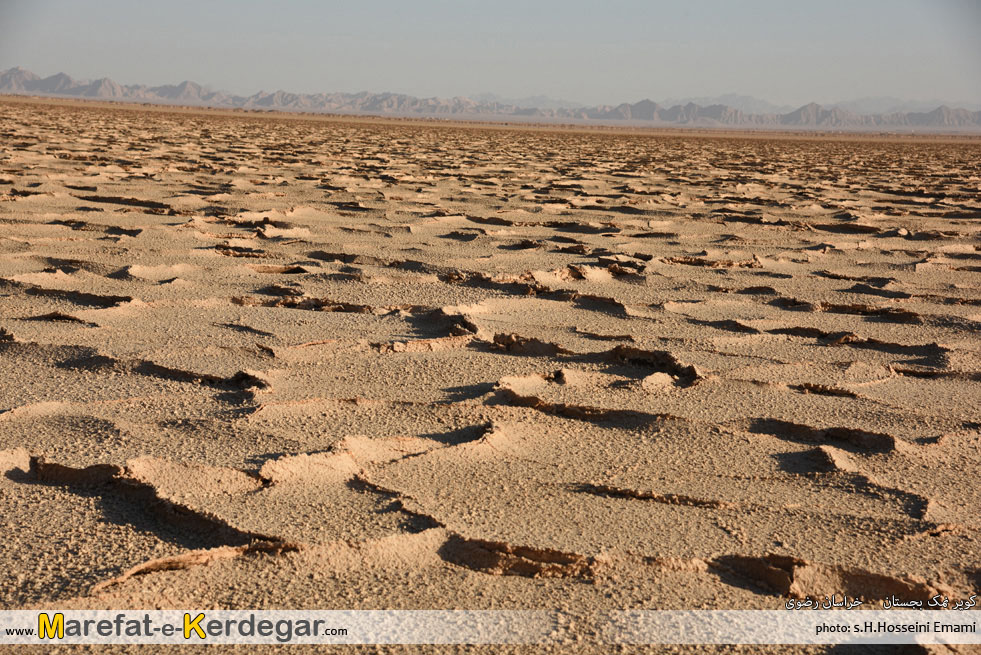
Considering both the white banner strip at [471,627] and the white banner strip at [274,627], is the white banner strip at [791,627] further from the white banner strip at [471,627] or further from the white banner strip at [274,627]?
the white banner strip at [274,627]

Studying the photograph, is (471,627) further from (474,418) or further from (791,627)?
(474,418)

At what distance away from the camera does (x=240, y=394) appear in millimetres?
2010

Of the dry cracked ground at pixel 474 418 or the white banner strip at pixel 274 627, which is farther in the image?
the dry cracked ground at pixel 474 418

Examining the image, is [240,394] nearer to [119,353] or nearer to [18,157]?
[119,353]

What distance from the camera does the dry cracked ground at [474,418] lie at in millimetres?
1342

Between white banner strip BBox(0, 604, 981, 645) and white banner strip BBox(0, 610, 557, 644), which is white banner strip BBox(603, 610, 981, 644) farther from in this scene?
white banner strip BBox(0, 610, 557, 644)

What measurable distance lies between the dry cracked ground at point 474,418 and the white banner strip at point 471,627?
0.03 meters

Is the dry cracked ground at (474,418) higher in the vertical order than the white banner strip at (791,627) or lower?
higher

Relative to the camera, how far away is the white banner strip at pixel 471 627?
3.82 feet

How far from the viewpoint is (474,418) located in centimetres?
193

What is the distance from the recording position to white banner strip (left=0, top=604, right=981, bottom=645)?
3.82 ft

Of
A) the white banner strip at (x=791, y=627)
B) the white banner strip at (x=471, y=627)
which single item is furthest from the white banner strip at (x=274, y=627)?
the white banner strip at (x=791, y=627)

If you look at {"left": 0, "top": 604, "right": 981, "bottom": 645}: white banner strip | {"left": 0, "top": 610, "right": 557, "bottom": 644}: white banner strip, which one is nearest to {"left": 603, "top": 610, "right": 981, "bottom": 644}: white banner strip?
{"left": 0, "top": 604, "right": 981, "bottom": 645}: white banner strip

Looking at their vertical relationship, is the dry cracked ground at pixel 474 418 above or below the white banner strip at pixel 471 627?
above
